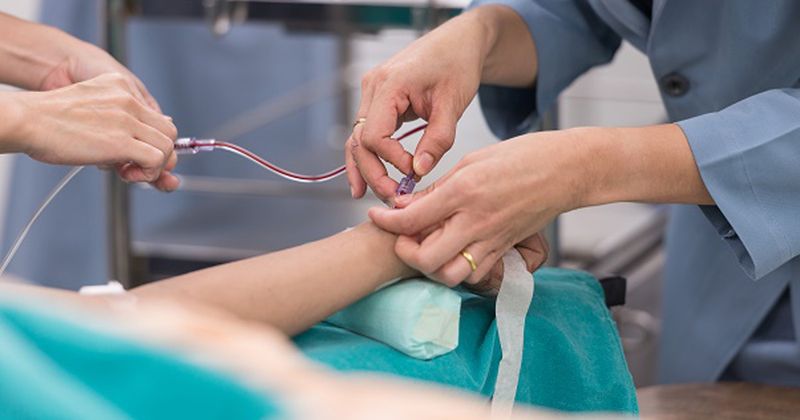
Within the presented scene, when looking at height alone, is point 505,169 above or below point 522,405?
above

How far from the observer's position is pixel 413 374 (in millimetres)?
936

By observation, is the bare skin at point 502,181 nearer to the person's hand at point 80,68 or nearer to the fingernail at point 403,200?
the fingernail at point 403,200

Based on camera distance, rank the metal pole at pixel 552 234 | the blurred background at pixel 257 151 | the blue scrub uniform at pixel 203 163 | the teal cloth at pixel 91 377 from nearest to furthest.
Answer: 1. the teal cloth at pixel 91 377
2. the metal pole at pixel 552 234
3. the blurred background at pixel 257 151
4. the blue scrub uniform at pixel 203 163

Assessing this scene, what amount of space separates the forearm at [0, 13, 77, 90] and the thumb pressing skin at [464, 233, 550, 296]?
21.7 inches

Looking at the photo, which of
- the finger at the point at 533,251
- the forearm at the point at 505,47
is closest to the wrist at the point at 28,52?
the forearm at the point at 505,47

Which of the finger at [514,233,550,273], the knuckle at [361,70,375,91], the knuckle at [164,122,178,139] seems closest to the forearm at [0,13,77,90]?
the knuckle at [164,122,178,139]

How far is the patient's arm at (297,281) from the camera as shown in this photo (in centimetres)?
97

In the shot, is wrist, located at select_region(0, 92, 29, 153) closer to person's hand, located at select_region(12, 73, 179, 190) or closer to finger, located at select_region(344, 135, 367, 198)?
person's hand, located at select_region(12, 73, 179, 190)

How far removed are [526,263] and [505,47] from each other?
0.29 m

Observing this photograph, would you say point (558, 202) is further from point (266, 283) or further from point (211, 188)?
point (211, 188)

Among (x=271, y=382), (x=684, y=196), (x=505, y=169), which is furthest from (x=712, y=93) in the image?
(x=271, y=382)

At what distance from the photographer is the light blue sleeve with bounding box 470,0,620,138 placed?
130 cm

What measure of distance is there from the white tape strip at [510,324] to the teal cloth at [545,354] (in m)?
0.01

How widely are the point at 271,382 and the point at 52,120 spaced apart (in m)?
0.67
